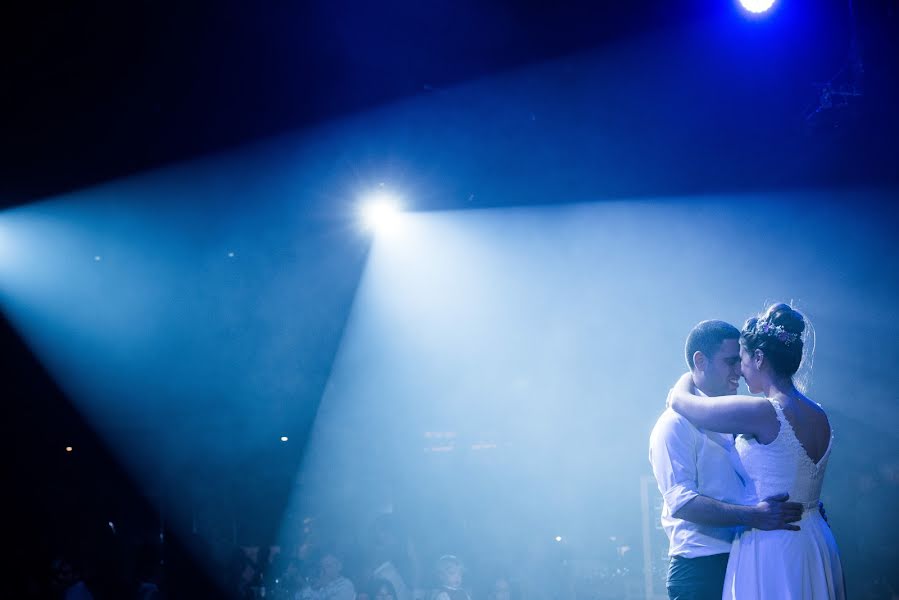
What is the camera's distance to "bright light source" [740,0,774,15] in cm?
465

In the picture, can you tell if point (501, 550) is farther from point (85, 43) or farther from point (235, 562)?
point (85, 43)

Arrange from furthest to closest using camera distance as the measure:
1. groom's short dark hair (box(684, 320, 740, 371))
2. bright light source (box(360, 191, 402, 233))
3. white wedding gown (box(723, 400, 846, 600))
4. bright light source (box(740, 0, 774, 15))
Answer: bright light source (box(360, 191, 402, 233)) < bright light source (box(740, 0, 774, 15)) < groom's short dark hair (box(684, 320, 740, 371)) < white wedding gown (box(723, 400, 846, 600))

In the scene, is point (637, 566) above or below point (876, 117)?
below

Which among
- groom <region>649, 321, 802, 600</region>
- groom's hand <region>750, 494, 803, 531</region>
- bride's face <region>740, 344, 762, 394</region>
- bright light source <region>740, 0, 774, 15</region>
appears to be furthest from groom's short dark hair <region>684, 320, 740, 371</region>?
bright light source <region>740, 0, 774, 15</region>

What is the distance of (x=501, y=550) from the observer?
7914 mm

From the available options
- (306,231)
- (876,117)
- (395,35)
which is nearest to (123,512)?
(306,231)

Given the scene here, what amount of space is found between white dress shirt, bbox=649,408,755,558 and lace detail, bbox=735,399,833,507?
0.64 feet

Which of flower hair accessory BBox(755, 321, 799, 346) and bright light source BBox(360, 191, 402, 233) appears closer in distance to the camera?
flower hair accessory BBox(755, 321, 799, 346)

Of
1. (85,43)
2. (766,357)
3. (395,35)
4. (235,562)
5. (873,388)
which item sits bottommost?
(235,562)

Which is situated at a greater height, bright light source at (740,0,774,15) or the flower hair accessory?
bright light source at (740,0,774,15)

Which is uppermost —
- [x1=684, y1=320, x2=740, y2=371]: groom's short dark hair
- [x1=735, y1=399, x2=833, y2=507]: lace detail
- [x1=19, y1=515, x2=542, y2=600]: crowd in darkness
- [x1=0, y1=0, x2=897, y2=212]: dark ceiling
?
[x1=0, y1=0, x2=897, y2=212]: dark ceiling

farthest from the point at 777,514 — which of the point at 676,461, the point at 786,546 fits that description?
the point at 676,461

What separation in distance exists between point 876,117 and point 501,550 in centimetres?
641

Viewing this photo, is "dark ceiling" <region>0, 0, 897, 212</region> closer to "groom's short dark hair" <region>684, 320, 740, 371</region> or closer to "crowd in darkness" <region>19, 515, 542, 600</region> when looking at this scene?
"groom's short dark hair" <region>684, 320, 740, 371</region>
